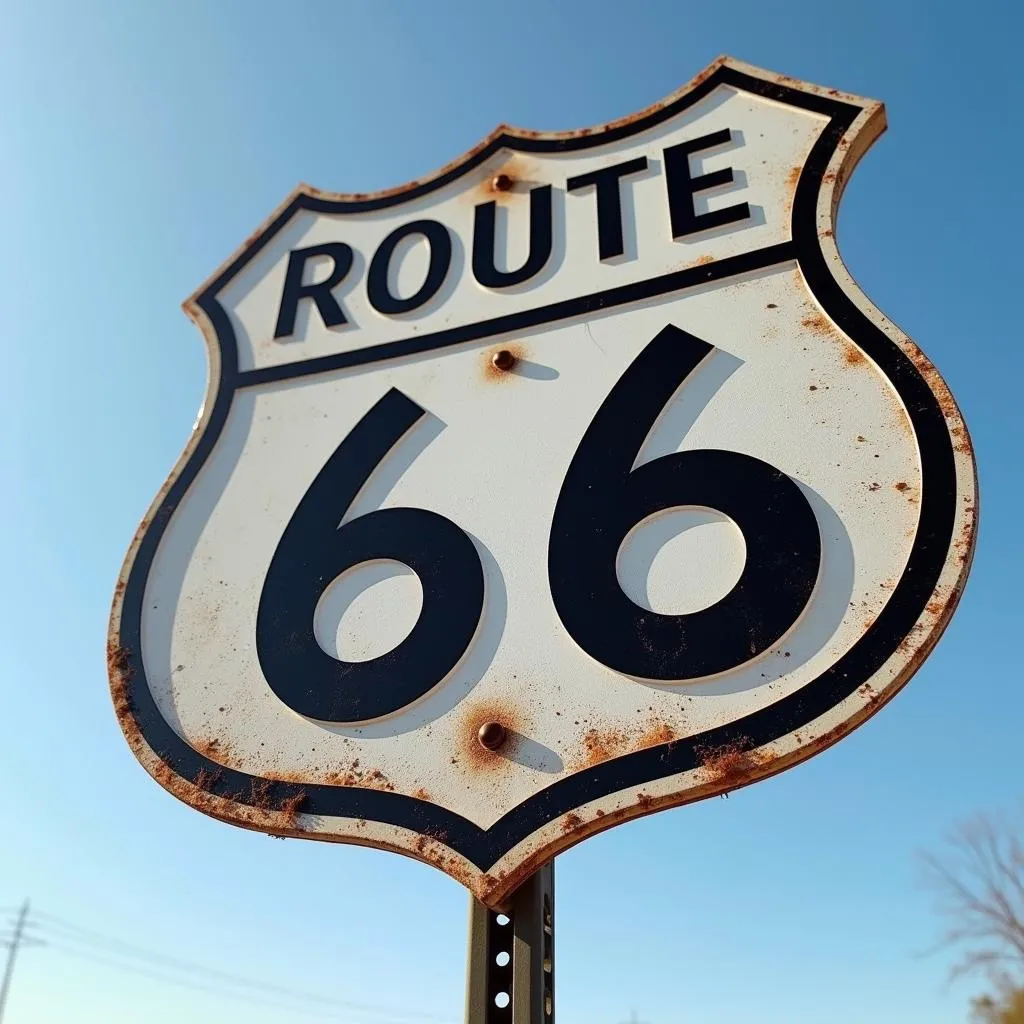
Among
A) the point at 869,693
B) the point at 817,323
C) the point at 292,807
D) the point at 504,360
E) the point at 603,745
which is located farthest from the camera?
the point at 504,360

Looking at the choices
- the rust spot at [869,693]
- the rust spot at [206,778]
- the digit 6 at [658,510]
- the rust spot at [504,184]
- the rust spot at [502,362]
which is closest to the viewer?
the rust spot at [869,693]

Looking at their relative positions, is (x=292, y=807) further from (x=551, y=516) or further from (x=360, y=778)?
(x=551, y=516)

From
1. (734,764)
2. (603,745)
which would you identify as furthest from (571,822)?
(734,764)

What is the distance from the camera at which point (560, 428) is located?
195 cm

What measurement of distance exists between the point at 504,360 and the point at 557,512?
49 cm

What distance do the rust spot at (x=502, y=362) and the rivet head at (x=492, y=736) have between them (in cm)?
87

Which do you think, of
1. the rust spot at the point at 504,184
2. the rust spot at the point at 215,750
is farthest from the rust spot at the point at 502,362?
the rust spot at the point at 215,750

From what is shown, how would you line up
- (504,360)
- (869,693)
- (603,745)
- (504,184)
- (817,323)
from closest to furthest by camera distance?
(869,693) → (603,745) → (817,323) → (504,360) → (504,184)

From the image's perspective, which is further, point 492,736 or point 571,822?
point 492,736

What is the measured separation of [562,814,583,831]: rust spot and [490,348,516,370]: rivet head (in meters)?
1.08

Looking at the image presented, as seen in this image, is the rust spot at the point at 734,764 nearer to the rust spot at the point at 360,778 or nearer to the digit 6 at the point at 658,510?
the digit 6 at the point at 658,510

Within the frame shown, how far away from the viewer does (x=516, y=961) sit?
4.75 feet

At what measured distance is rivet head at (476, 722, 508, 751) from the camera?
1540 mm

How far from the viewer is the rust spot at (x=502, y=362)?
212 cm
